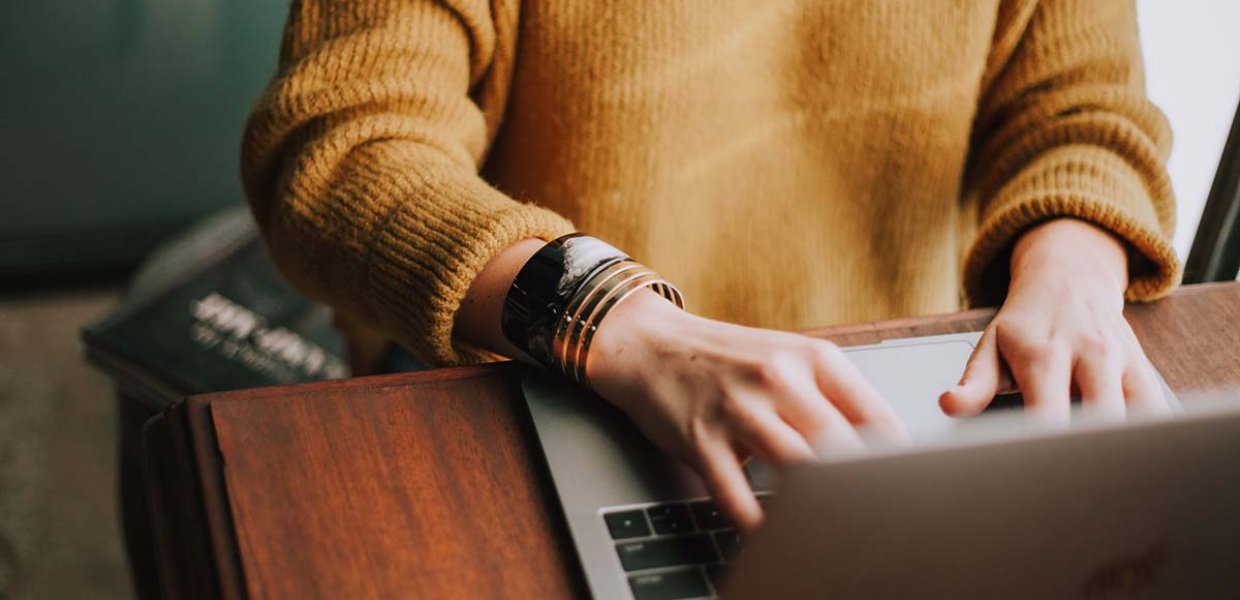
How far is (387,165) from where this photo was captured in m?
0.60

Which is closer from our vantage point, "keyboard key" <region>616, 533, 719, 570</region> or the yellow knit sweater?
"keyboard key" <region>616, 533, 719, 570</region>

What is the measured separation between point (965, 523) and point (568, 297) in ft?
0.81

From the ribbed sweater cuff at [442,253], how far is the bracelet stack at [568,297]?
0.02m

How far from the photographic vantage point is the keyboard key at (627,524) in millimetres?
444

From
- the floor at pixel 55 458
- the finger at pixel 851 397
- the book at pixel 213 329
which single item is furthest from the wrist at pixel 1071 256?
the floor at pixel 55 458

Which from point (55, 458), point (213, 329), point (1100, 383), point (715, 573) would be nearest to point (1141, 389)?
point (1100, 383)

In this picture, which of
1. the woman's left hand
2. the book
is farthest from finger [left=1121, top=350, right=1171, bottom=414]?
the book

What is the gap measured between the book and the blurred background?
289mm

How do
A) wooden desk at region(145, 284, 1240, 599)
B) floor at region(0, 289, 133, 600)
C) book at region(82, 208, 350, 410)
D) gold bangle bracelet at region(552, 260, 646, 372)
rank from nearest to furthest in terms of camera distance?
wooden desk at region(145, 284, 1240, 599)
gold bangle bracelet at region(552, 260, 646, 372)
book at region(82, 208, 350, 410)
floor at region(0, 289, 133, 600)

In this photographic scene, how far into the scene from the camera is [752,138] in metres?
0.80

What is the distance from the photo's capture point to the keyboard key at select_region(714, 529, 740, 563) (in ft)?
1.45

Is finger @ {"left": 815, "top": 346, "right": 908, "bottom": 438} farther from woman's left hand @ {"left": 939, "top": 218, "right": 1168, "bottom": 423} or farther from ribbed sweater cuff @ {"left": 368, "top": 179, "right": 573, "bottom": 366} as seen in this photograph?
ribbed sweater cuff @ {"left": 368, "top": 179, "right": 573, "bottom": 366}

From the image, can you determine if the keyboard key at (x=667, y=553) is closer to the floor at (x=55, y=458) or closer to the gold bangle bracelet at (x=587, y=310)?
the gold bangle bracelet at (x=587, y=310)

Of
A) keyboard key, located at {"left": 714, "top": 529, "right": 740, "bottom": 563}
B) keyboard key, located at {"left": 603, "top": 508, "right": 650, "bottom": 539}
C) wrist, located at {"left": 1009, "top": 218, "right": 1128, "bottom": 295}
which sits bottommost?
keyboard key, located at {"left": 603, "top": 508, "right": 650, "bottom": 539}
